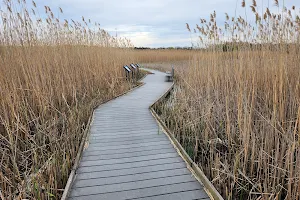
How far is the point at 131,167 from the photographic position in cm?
201

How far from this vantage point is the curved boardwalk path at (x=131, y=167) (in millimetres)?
1652

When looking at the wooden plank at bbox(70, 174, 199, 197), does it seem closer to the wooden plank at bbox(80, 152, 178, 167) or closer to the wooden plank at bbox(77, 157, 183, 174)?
the wooden plank at bbox(77, 157, 183, 174)

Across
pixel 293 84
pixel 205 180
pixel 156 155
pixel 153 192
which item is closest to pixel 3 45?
pixel 156 155

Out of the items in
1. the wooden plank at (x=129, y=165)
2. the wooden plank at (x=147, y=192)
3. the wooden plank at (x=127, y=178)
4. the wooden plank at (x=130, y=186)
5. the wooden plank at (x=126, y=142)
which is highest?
the wooden plank at (x=126, y=142)

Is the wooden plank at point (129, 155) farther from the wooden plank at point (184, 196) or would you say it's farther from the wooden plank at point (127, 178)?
the wooden plank at point (184, 196)

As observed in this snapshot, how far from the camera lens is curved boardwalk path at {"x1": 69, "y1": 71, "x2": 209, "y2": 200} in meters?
1.65

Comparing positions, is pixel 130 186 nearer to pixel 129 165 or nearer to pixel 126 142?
pixel 129 165

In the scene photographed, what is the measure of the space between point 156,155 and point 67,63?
8.18 ft

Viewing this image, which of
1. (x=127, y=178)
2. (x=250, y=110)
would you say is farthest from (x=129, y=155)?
(x=250, y=110)

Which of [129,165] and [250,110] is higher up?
[250,110]

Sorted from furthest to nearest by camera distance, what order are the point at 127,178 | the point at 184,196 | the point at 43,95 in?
the point at 43,95 → the point at 127,178 → the point at 184,196

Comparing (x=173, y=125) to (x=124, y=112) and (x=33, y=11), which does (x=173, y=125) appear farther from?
(x=33, y=11)

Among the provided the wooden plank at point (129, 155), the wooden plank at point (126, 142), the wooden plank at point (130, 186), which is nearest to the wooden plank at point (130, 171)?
the wooden plank at point (130, 186)

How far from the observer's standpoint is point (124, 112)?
373cm
